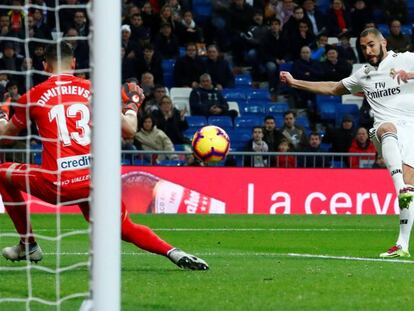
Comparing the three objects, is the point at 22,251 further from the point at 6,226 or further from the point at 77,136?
the point at 6,226

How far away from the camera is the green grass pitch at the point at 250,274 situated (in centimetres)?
750

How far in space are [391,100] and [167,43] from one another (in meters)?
12.1

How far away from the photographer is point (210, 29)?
2398 centimetres

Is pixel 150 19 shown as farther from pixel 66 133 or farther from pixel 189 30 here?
pixel 66 133

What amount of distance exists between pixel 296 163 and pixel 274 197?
1.01 meters

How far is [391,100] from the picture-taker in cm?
1181

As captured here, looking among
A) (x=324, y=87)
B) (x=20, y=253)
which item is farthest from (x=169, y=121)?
(x=20, y=253)

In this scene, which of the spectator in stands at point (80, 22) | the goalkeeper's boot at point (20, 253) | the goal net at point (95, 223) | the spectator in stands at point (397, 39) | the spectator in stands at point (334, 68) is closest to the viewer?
the goal net at point (95, 223)

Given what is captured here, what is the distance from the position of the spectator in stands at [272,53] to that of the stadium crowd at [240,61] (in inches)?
0.8

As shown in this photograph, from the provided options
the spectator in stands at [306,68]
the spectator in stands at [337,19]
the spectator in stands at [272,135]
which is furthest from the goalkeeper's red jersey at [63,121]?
the spectator in stands at [337,19]

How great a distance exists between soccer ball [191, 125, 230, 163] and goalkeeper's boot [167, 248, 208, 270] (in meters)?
3.47

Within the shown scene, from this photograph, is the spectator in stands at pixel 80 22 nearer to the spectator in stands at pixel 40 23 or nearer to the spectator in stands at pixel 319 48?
the spectator in stands at pixel 40 23

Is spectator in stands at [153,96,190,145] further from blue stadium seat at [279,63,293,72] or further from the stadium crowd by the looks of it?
blue stadium seat at [279,63,293,72]

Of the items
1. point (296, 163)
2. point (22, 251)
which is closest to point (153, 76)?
point (296, 163)
